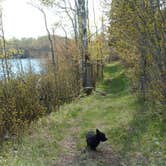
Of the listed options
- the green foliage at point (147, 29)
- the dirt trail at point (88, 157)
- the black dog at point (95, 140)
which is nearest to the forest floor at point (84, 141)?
the dirt trail at point (88, 157)

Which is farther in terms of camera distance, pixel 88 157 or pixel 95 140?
pixel 95 140

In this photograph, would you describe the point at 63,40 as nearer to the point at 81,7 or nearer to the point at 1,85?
the point at 81,7

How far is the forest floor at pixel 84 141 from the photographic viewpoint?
20.1 feet

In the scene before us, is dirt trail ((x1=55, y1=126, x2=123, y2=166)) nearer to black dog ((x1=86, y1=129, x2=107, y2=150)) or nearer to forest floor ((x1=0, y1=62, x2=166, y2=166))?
forest floor ((x1=0, y1=62, x2=166, y2=166))

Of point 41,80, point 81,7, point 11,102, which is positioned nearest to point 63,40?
point 81,7

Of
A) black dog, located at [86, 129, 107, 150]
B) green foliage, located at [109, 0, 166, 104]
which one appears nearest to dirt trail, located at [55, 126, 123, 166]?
black dog, located at [86, 129, 107, 150]

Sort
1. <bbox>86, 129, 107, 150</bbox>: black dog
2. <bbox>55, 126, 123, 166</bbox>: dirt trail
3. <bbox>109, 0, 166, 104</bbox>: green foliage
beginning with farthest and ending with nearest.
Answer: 1. <bbox>109, 0, 166, 104</bbox>: green foliage
2. <bbox>86, 129, 107, 150</bbox>: black dog
3. <bbox>55, 126, 123, 166</bbox>: dirt trail

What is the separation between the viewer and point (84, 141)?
7.43 meters

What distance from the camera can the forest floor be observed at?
6.12 meters

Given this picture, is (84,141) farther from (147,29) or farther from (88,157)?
(147,29)

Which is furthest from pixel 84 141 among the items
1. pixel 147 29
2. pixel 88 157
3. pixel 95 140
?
pixel 147 29

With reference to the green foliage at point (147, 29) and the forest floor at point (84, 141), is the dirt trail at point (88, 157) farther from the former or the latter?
the green foliage at point (147, 29)

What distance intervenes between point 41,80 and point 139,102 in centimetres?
365

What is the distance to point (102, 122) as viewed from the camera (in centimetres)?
920
